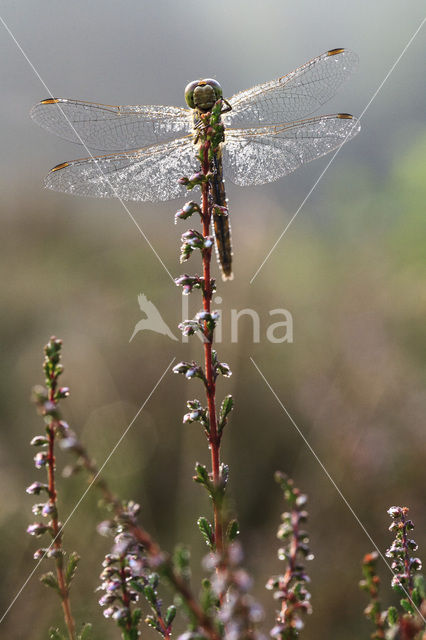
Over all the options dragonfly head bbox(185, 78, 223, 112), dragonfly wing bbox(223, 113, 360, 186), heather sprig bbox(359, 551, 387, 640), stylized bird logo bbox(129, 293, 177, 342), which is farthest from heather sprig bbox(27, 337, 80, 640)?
stylized bird logo bbox(129, 293, 177, 342)

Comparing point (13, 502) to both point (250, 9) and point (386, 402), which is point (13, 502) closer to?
point (386, 402)

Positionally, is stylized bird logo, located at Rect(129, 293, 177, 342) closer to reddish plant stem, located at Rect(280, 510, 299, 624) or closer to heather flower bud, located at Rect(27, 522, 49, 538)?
heather flower bud, located at Rect(27, 522, 49, 538)

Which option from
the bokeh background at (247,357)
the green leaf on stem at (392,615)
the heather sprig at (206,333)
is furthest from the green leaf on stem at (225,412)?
the bokeh background at (247,357)

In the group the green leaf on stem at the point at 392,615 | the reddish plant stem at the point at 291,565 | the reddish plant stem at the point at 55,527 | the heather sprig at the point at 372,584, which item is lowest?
the green leaf on stem at the point at 392,615

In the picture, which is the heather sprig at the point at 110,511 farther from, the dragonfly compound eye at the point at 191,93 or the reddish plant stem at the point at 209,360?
the dragonfly compound eye at the point at 191,93

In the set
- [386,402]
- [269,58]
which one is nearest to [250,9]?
[269,58]

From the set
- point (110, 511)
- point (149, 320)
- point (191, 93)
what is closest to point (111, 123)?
point (191, 93)

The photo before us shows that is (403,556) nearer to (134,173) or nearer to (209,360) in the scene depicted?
(209,360)

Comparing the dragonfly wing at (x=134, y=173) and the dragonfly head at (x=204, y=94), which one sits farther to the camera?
the dragonfly wing at (x=134, y=173)
